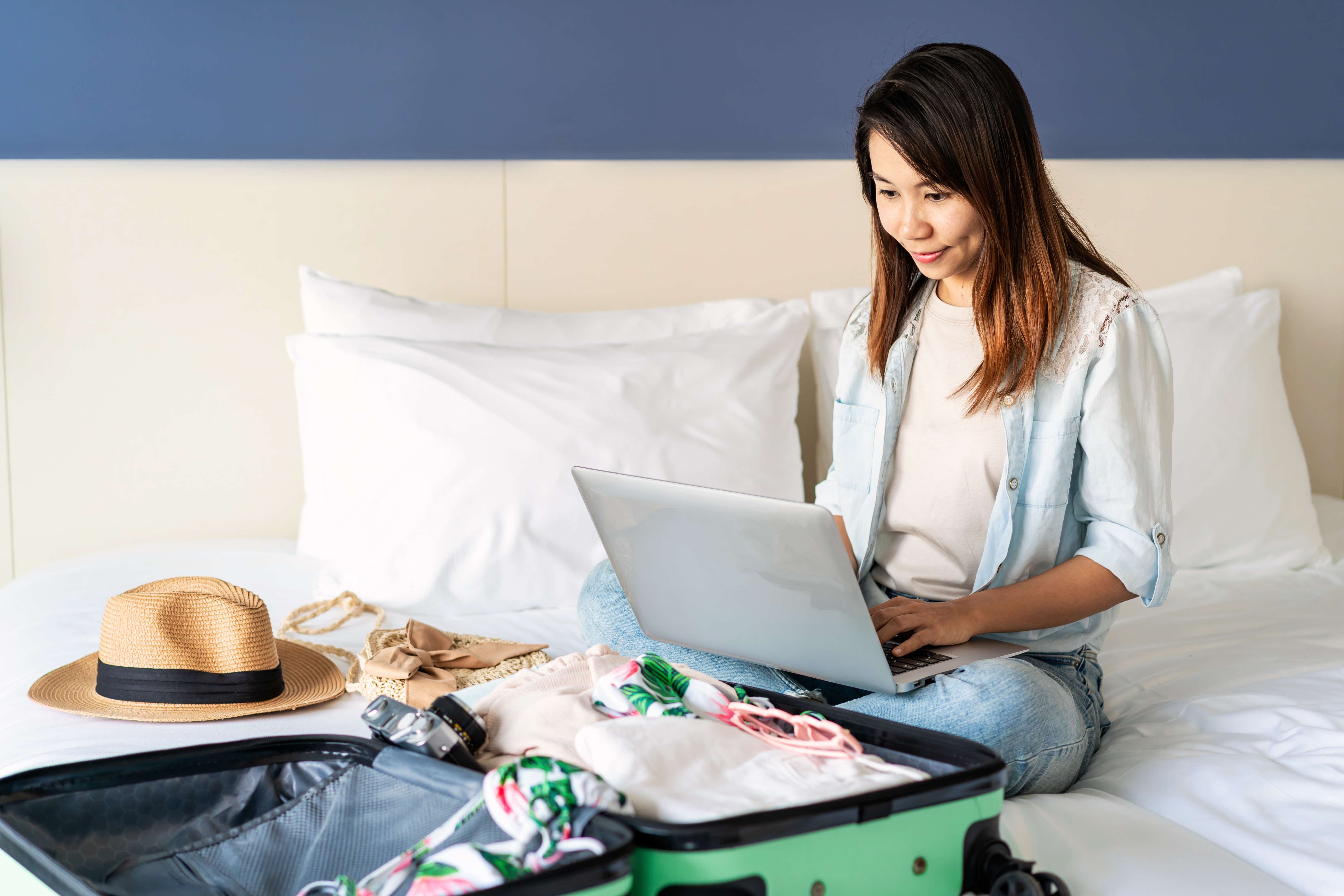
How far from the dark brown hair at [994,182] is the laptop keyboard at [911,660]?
0.97 feet

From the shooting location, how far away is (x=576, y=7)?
196 cm

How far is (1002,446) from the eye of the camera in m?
Result: 1.20

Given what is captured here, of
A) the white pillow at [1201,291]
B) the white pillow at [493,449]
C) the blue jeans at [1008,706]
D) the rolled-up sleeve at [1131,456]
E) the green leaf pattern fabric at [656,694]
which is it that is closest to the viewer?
the green leaf pattern fabric at [656,694]

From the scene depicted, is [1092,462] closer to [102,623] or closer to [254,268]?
[102,623]

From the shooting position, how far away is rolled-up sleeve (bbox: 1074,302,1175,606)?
1.12m

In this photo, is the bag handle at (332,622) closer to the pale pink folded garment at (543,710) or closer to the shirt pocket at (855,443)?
the pale pink folded garment at (543,710)

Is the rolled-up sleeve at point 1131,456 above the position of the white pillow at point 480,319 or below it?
below

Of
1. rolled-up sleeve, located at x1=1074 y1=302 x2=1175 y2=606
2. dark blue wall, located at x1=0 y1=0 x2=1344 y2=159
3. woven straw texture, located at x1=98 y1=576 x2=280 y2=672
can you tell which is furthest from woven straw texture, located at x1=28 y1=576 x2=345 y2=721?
dark blue wall, located at x1=0 y1=0 x2=1344 y2=159

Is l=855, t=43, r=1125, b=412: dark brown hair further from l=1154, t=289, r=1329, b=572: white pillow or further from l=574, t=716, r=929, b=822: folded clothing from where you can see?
l=1154, t=289, r=1329, b=572: white pillow

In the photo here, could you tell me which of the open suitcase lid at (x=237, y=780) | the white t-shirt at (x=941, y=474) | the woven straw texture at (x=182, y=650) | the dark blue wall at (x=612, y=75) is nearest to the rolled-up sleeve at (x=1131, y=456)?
the white t-shirt at (x=941, y=474)

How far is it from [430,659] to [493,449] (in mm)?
403

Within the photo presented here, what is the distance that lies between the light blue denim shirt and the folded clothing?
0.46 m

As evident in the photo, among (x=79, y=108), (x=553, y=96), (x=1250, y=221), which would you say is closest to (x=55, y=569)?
(x=79, y=108)

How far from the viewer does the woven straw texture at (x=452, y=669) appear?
1181 millimetres
